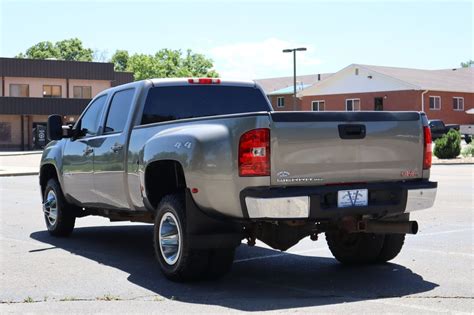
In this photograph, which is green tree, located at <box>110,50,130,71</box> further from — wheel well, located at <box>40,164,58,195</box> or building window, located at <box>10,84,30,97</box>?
wheel well, located at <box>40,164,58,195</box>

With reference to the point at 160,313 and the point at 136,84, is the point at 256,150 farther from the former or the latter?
the point at 136,84

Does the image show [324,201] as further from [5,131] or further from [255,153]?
[5,131]

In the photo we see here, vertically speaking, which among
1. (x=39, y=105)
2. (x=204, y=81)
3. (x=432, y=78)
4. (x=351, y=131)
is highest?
(x=432, y=78)

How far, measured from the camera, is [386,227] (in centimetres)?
700

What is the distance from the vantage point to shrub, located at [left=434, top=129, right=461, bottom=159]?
34.7m

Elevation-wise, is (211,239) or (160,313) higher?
(211,239)

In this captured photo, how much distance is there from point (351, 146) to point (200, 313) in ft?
6.75

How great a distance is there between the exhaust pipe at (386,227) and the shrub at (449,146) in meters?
28.9

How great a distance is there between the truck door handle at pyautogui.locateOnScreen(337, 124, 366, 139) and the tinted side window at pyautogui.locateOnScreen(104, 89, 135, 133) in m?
2.97

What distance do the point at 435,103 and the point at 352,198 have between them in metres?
58.7

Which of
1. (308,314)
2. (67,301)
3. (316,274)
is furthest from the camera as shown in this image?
(316,274)

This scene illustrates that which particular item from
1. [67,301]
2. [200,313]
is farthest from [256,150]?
[67,301]

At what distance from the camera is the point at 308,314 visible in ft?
19.3

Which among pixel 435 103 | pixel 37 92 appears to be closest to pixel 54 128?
pixel 37 92
